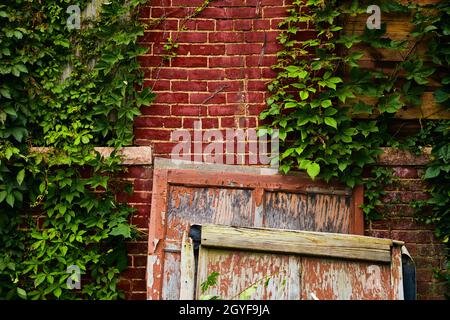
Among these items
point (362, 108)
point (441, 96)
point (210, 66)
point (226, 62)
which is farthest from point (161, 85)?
point (441, 96)

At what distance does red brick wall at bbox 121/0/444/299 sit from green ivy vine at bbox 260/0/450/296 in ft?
0.48

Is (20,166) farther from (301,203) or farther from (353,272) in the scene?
(353,272)

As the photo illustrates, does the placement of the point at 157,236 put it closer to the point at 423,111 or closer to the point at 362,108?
the point at 362,108

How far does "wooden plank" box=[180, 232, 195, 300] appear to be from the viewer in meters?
3.63

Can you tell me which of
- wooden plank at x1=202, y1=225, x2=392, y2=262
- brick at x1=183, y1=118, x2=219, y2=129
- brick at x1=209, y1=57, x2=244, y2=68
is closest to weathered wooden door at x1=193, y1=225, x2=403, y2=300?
wooden plank at x1=202, y1=225, x2=392, y2=262

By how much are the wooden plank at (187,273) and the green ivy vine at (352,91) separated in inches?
36.5

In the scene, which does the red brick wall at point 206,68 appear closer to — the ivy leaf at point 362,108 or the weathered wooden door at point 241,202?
the weathered wooden door at point 241,202

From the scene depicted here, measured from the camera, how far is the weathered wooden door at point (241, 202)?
4047mm

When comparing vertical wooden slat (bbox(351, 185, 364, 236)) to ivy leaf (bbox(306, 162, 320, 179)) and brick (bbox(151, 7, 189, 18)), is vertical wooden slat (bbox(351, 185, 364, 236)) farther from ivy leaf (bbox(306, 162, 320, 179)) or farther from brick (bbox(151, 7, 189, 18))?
brick (bbox(151, 7, 189, 18))

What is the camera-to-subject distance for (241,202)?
13.4ft

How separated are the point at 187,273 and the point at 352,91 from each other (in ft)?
5.82

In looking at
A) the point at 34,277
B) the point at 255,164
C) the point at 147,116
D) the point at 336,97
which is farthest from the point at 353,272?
the point at 34,277

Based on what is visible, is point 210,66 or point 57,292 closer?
point 57,292

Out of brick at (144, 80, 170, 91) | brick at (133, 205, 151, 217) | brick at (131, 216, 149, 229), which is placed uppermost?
brick at (144, 80, 170, 91)
